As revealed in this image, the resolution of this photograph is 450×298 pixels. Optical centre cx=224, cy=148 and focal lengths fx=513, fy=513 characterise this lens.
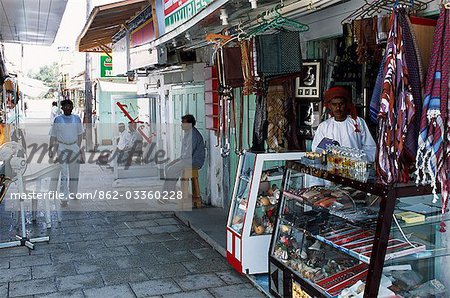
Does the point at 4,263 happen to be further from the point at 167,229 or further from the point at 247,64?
the point at 247,64

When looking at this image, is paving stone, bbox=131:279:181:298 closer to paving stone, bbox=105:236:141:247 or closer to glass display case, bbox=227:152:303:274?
glass display case, bbox=227:152:303:274

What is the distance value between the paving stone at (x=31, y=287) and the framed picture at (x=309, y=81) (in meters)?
3.39

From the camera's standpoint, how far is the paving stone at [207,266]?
5.82 metres

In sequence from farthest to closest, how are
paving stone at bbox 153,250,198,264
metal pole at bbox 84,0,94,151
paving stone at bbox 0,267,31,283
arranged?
metal pole at bbox 84,0,94,151 → paving stone at bbox 153,250,198,264 → paving stone at bbox 0,267,31,283

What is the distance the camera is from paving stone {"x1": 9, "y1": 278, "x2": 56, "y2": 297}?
5164mm

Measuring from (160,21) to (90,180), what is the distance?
5642 millimetres

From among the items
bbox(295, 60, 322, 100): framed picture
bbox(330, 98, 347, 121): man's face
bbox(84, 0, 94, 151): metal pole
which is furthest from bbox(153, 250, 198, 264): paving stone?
bbox(84, 0, 94, 151): metal pole

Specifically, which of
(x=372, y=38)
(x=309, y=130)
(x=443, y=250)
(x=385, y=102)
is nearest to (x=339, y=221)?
(x=443, y=250)

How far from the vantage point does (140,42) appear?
1009cm

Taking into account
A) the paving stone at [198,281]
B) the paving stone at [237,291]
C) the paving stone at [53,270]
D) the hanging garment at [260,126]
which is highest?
the hanging garment at [260,126]

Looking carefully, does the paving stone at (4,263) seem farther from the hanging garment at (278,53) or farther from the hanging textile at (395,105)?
the hanging textile at (395,105)

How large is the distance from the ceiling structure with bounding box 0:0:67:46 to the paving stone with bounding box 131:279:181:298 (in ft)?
19.8

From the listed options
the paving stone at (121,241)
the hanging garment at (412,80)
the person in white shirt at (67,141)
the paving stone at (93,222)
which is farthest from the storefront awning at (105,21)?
the hanging garment at (412,80)

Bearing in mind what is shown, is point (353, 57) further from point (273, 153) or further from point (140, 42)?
point (140, 42)
